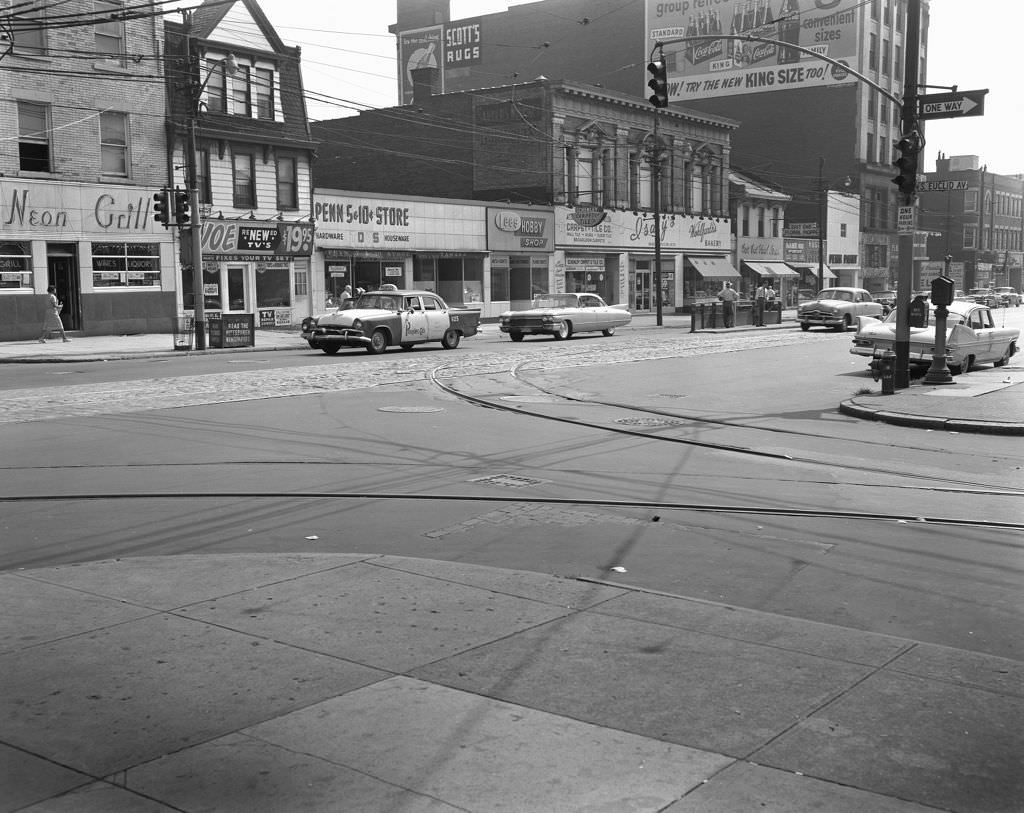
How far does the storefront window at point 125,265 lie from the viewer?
3525cm

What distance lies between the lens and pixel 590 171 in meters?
57.0

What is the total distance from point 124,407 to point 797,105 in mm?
73420

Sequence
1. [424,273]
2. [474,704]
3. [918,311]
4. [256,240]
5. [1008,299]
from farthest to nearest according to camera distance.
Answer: [1008,299] < [424,273] < [256,240] < [918,311] < [474,704]

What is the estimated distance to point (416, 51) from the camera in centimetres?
8481

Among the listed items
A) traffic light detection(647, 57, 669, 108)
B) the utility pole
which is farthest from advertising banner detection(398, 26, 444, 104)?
the utility pole

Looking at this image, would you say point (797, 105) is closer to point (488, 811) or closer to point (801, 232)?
point (801, 232)

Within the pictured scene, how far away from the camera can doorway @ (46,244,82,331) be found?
113ft

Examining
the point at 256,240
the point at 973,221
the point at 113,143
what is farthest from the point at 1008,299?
the point at 113,143

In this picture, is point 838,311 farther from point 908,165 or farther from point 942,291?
point 908,165

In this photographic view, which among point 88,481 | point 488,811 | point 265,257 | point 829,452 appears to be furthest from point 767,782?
point 265,257

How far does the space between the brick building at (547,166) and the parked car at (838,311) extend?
42.1ft

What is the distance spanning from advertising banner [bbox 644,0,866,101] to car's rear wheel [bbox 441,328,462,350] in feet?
173

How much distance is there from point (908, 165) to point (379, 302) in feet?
48.4

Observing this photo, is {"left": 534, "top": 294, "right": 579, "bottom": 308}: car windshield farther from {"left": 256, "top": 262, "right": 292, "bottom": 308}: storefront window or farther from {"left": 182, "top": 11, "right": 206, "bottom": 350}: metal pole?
{"left": 256, "top": 262, "right": 292, "bottom": 308}: storefront window
